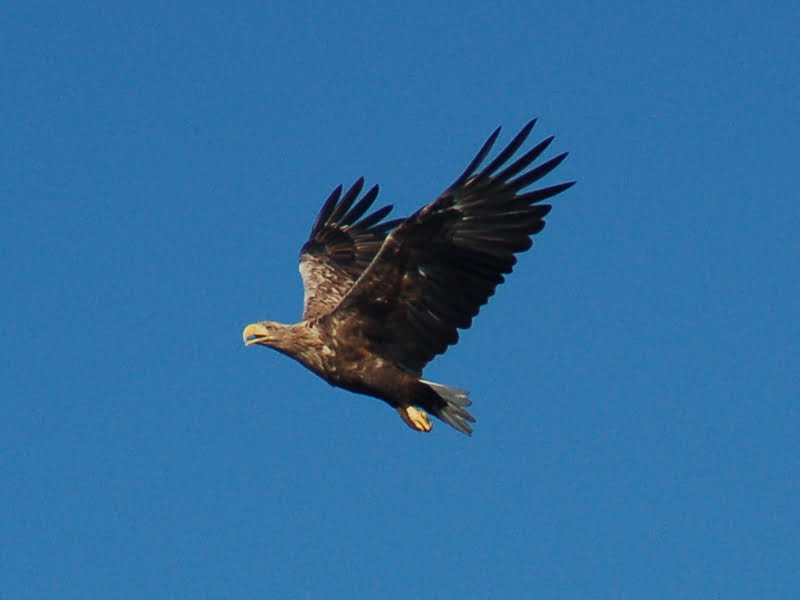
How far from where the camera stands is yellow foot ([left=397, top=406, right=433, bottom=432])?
1189 cm

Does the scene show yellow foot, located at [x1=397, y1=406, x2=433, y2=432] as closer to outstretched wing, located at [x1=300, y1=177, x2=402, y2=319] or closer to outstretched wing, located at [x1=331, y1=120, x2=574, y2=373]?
outstretched wing, located at [x1=331, y1=120, x2=574, y2=373]

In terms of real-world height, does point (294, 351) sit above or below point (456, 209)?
below

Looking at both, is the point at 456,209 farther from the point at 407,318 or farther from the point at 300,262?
the point at 300,262

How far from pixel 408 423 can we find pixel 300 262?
2514mm

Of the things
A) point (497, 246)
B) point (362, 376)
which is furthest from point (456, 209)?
point (362, 376)

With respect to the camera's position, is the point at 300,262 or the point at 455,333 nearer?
the point at 455,333

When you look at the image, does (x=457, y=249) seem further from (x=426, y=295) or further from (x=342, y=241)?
(x=342, y=241)

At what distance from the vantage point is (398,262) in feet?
36.8

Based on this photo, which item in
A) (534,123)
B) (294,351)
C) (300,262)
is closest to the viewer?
(534,123)

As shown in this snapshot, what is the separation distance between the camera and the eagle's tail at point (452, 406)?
1189 cm

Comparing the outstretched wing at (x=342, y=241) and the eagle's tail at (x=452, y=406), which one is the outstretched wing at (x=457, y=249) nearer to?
the eagle's tail at (x=452, y=406)

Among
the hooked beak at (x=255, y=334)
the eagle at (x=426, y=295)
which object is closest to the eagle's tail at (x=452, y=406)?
the eagle at (x=426, y=295)

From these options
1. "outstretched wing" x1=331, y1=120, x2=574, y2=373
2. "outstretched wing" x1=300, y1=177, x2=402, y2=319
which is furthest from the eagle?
"outstretched wing" x1=300, y1=177, x2=402, y2=319

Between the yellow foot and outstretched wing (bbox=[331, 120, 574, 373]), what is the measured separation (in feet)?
2.32
